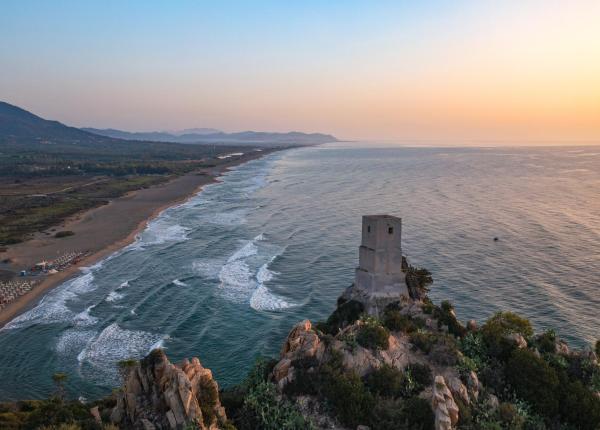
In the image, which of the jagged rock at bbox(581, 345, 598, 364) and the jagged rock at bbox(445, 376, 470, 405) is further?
the jagged rock at bbox(581, 345, 598, 364)

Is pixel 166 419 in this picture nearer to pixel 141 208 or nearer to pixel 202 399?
pixel 202 399

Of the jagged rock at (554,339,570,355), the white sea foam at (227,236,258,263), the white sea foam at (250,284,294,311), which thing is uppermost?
the jagged rock at (554,339,570,355)

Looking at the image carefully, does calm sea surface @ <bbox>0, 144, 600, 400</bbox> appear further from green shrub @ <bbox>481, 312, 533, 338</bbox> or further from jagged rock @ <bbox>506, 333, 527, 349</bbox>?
jagged rock @ <bbox>506, 333, 527, 349</bbox>

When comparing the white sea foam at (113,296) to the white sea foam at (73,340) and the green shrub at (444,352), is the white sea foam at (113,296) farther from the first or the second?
the green shrub at (444,352)

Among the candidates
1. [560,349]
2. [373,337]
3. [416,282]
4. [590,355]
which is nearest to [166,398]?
[373,337]

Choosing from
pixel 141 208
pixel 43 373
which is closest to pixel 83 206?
pixel 141 208

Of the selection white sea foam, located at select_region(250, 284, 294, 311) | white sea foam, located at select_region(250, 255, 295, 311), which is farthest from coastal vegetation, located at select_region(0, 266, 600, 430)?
white sea foam, located at select_region(250, 255, 295, 311)
